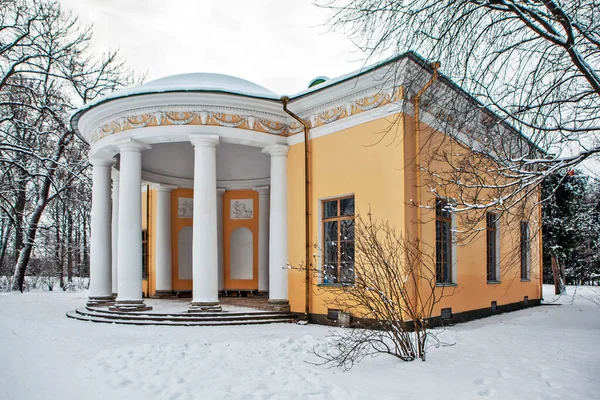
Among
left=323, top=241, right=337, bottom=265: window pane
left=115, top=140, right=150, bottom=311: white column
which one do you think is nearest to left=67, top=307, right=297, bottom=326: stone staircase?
left=115, top=140, right=150, bottom=311: white column

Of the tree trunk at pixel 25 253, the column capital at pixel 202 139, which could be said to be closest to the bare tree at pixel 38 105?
the tree trunk at pixel 25 253

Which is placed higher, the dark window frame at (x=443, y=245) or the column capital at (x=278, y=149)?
the column capital at (x=278, y=149)

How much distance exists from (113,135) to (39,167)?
8961mm

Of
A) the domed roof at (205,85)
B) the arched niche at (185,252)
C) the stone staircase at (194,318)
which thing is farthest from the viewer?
the arched niche at (185,252)

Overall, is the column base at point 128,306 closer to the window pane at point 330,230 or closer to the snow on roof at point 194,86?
the window pane at point 330,230

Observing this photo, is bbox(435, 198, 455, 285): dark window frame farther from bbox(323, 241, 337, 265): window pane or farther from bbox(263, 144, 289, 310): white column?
bbox(263, 144, 289, 310): white column

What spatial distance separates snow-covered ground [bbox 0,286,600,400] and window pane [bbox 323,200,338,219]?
7.71 ft

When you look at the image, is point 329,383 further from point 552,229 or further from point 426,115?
point 552,229

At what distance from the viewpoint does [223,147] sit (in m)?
12.8

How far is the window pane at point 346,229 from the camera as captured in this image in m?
9.68

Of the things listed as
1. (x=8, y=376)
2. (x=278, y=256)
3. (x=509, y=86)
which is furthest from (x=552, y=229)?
(x=8, y=376)

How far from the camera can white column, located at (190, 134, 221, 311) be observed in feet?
32.3

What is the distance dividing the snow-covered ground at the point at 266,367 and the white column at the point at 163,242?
5.78m

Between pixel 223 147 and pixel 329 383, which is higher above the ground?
pixel 223 147
